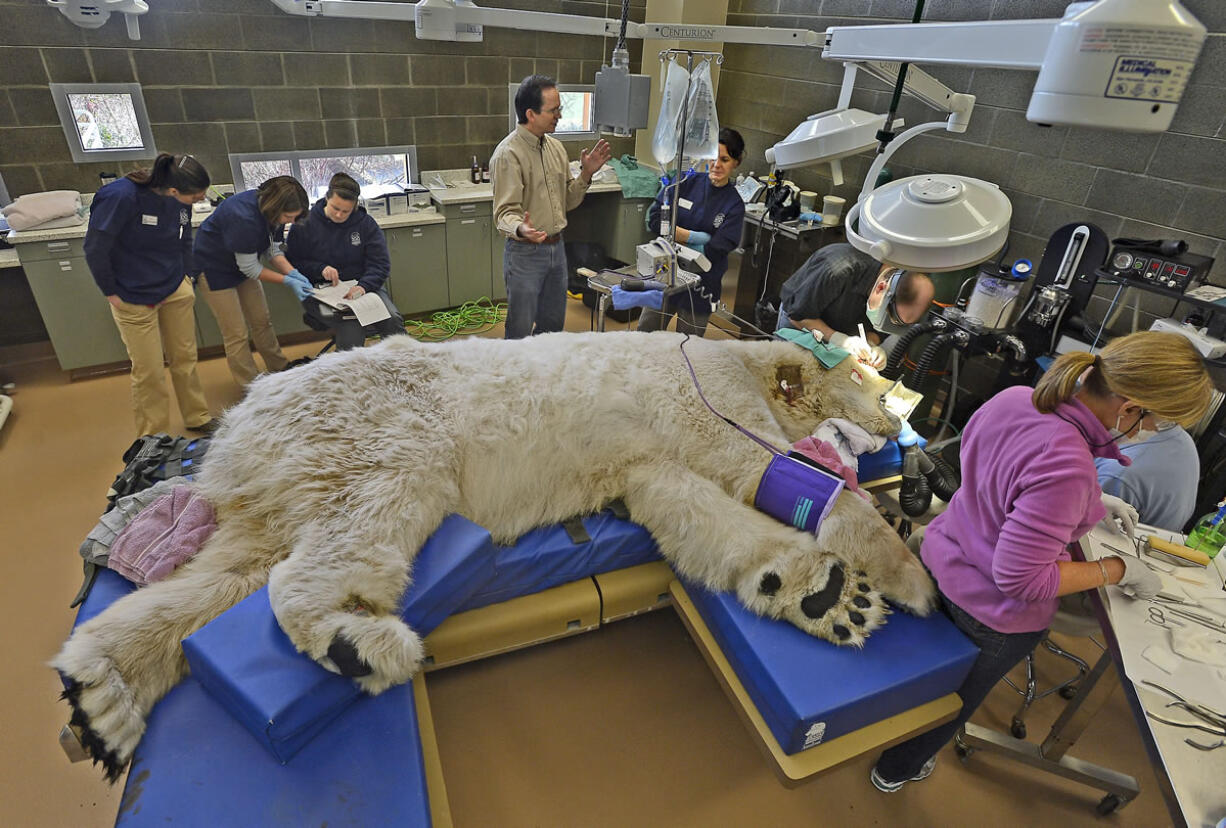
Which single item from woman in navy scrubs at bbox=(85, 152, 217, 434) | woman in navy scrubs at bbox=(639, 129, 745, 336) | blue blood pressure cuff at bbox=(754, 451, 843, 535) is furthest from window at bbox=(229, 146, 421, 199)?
blue blood pressure cuff at bbox=(754, 451, 843, 535)

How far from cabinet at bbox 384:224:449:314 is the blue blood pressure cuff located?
11.9ft

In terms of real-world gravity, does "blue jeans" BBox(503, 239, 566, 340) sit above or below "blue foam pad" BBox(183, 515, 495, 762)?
above

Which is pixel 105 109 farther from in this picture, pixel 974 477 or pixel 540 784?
pixel 974 477

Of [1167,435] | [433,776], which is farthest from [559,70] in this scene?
[433,776]

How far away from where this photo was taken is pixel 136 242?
3256mm

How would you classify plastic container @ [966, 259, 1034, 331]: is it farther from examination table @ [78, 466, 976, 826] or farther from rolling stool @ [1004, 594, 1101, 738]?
examination table @ [78, 466, 976, 826]

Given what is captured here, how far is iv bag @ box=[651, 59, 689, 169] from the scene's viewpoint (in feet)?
9.76

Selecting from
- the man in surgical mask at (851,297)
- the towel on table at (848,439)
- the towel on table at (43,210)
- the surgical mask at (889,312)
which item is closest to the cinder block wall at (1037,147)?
the man in surgical mask at (851,297)

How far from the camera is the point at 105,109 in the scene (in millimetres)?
4211

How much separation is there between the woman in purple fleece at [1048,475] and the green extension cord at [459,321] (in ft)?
13.6

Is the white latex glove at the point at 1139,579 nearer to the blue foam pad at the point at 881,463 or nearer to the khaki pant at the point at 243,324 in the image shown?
the blue foam pad at the point at 881,463

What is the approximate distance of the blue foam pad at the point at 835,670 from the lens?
1.83 meters

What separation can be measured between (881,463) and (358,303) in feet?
9.96

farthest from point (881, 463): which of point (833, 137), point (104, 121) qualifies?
point (104, 121)
